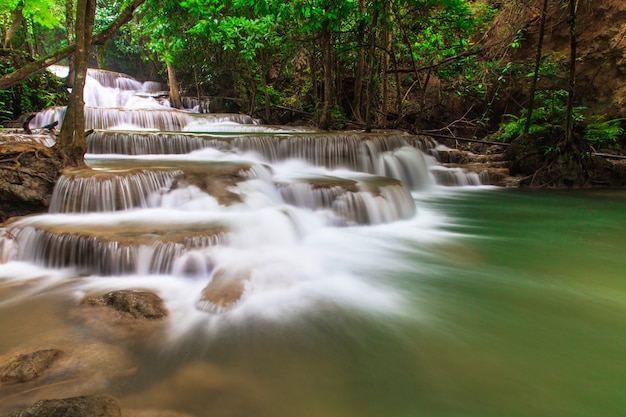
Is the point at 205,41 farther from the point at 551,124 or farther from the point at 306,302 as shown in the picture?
the point at 306,302

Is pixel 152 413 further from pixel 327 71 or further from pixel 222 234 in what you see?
pixel 327 71

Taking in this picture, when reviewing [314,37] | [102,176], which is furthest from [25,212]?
[314,37]

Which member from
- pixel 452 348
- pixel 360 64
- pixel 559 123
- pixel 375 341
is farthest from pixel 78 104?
pixel 559 123

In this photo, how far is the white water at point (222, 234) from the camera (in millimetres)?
3559

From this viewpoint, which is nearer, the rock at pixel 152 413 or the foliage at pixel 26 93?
the rock at pixel 152 413

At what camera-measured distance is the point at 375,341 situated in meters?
2.81

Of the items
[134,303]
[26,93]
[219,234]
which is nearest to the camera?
[134,303]

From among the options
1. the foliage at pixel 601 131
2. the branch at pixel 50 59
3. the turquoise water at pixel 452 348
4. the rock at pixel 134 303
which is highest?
the branch at pixel 50 59

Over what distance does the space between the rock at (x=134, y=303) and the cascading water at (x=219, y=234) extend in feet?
0.46

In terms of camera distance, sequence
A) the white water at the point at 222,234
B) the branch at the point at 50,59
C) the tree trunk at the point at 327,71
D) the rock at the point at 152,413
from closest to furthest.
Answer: the rock at the point at 152,413
the white water at the point at 222,234
the branch at the point at 50,59
the tree trunk at the point at 327,71

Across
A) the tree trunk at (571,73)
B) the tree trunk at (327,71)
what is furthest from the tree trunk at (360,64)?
the tree trunk at (571,73)

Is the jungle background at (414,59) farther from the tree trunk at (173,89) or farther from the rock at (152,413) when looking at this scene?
the rock at (152,413)

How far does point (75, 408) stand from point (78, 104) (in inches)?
221

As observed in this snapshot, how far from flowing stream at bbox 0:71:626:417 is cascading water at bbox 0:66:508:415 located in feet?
0.09
